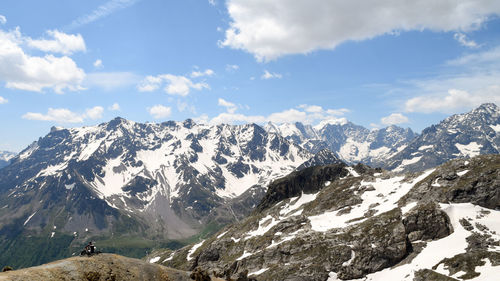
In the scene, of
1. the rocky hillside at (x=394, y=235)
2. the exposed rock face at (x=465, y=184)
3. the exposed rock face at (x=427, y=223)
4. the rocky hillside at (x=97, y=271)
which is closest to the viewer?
the rocky hillside at (x=97, y=271)

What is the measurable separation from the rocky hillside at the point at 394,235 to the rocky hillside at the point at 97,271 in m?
36.5

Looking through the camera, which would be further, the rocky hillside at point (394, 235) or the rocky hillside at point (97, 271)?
the rocky hillside at point (394, 235)

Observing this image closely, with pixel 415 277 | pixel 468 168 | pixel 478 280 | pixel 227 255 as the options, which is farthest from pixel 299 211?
pixel 478 280

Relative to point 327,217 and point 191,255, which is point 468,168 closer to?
point 327,217

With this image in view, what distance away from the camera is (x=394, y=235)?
9250cm

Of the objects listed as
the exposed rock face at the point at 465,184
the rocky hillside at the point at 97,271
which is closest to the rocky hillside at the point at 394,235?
the exposed rock face at the point at 465,184

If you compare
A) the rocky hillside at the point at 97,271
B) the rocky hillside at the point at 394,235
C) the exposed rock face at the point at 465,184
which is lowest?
the rocky hillside at the point at 394,235

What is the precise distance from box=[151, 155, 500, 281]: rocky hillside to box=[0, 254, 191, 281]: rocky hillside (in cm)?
3649

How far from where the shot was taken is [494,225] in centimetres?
8256

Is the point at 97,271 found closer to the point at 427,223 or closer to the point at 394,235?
the point at 394,235

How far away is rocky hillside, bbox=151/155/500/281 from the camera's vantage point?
251 feet

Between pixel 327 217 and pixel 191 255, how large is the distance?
83.3 m

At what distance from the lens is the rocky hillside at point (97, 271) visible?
90.4 ft

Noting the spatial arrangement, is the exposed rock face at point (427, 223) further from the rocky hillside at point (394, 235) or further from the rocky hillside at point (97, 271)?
the rocky hillside at point (97, 271)
